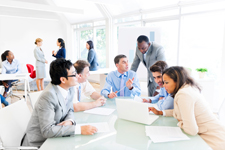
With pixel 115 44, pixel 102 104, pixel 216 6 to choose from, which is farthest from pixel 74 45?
pixel 102 104

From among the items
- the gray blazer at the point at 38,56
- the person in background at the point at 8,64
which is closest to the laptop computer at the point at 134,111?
the person in background at the point at 8,64

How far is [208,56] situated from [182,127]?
331 cm

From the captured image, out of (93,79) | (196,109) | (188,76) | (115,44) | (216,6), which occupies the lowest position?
(93,79)

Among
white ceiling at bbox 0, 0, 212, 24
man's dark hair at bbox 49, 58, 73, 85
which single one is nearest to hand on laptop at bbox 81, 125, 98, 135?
man's dark hair at bbox 49, 58, 73, 85

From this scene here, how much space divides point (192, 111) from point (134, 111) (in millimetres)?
426

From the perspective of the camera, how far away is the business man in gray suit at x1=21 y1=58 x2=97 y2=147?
1.25m

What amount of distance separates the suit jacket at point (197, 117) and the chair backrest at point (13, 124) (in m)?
1.29

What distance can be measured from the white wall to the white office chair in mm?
5994

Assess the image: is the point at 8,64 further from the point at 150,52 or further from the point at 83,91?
the point at 150,52

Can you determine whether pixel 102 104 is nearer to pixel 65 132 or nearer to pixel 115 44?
pixel 65 132

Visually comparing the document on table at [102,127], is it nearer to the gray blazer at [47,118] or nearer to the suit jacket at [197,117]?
the gray blazer at [47,118]

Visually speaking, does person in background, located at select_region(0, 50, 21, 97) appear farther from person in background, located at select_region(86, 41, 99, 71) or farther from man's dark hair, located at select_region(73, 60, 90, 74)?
man's dark hair, located at select_region(73, 60, 90, 74)

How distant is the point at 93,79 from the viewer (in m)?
7.58

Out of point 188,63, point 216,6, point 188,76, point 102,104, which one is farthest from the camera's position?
point 188,63
